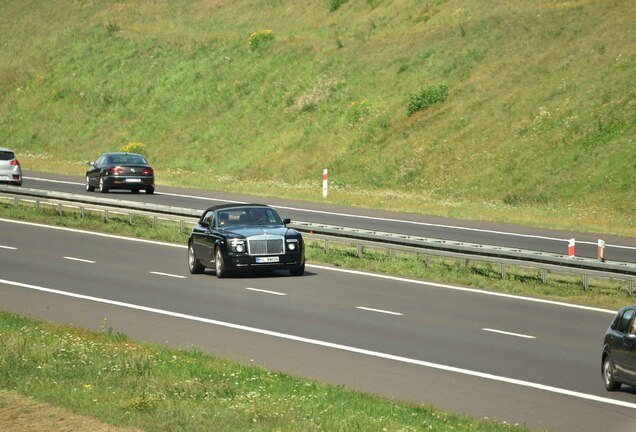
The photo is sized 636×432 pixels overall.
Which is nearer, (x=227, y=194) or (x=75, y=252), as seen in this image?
(x=75, y=252)

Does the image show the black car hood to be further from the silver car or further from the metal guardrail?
the silver car

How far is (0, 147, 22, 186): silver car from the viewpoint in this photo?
4988 cm

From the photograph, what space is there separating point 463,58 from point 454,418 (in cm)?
4937

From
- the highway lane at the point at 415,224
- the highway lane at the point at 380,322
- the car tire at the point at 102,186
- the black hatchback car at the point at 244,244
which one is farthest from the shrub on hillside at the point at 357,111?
the black hatchback car at the point at 244,244

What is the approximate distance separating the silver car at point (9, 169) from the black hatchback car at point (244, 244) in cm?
2312

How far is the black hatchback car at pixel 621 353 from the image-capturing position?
15.1m

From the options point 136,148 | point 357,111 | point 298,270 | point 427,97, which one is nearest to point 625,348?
point 298,270

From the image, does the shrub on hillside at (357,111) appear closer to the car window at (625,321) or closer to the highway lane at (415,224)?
the highway lane at (415,224)

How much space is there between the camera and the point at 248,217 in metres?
28.5

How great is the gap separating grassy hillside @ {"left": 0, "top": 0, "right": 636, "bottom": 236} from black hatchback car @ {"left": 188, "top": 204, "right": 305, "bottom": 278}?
Answer: 48.6ft

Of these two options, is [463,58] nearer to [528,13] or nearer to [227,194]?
[528,13]

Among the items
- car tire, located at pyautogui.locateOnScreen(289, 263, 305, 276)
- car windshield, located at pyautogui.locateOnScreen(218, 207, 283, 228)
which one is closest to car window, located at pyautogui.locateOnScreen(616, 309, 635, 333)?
car tire, located at pyautogui.locateOnScreen(289, 263, 305, 276)

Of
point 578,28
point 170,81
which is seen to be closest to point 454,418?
point 578,28

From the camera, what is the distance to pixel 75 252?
107ft
